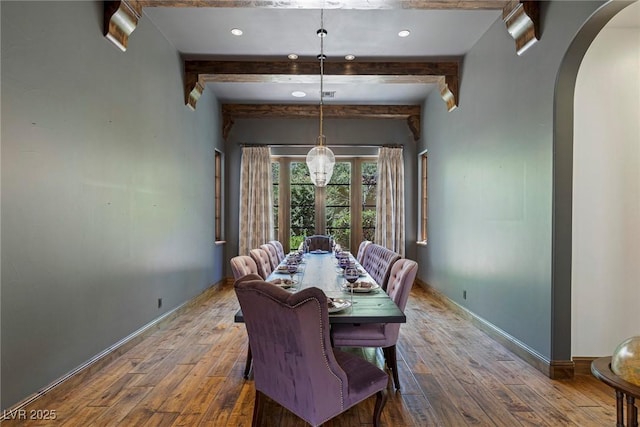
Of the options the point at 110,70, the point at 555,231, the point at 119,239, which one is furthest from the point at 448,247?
the point at 110,70

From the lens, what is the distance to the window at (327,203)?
6.95 metres

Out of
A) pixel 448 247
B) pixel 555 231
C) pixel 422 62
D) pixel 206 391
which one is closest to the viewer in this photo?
pixel 206 391

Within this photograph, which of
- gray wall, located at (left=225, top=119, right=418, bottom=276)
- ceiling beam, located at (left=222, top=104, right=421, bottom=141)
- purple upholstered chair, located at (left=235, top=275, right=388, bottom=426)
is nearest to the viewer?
purple upholstered chair, located at (left=235, top=275, right=388, bottom=426)

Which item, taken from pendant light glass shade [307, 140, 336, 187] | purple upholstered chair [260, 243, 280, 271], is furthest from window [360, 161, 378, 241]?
pendant light glass shade [307, 140, 336, 187]

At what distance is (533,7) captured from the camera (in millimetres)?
3031

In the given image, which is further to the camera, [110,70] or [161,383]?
[110,70]

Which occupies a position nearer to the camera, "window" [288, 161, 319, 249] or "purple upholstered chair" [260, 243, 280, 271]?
"purple upholstered chair" [260, 243, 280, 271]

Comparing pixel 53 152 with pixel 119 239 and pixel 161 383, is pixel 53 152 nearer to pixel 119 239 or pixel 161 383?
pixel 119 239

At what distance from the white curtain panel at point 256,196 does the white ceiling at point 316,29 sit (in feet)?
7.40

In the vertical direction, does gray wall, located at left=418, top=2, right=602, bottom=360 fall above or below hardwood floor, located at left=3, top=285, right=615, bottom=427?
above

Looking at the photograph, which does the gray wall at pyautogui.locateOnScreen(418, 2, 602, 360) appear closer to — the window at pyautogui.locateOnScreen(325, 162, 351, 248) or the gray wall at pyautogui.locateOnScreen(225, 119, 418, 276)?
the gray wall at pyautogui.locateOnScreen(225, 119, 418, 276)

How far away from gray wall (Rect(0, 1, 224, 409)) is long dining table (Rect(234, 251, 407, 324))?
1.36 m

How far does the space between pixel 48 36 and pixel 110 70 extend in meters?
0.69

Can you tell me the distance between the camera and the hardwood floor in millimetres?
2250
